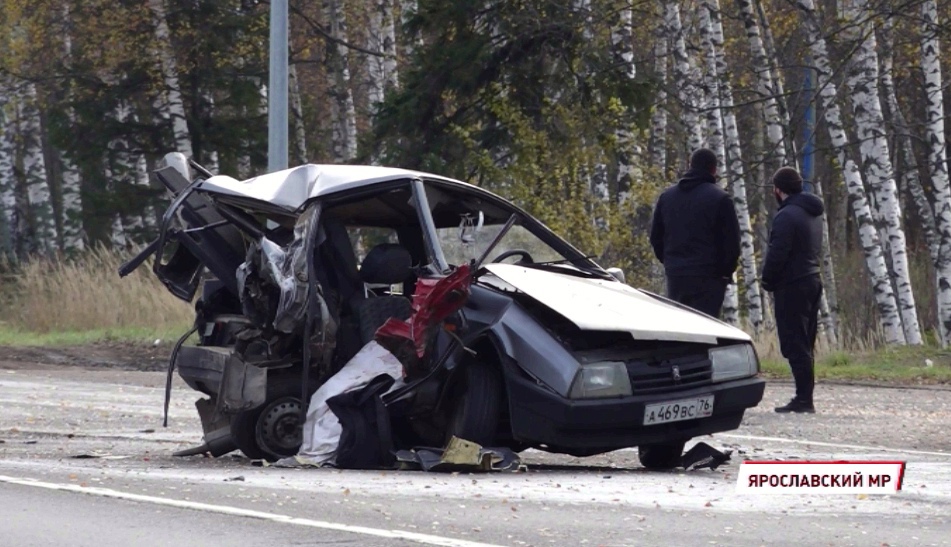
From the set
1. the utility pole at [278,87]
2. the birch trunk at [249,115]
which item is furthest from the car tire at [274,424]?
the birch trunk at [249,115]

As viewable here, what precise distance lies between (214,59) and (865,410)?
64.1ft

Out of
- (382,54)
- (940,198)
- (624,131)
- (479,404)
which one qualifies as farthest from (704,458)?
(382,54)

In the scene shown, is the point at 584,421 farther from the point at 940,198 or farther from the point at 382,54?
the point at 382,54

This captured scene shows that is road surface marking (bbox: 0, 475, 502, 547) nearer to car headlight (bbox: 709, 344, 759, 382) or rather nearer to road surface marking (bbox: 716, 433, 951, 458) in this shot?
car headlight (bbox: 709, 344, 759, 382)

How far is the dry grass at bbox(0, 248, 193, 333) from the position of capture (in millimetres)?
24156

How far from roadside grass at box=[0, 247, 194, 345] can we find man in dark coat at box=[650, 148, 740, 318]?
37.3ft

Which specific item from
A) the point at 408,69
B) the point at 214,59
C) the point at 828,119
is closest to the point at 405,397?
the point at 408,69

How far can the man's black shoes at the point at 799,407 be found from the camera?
42.5ft

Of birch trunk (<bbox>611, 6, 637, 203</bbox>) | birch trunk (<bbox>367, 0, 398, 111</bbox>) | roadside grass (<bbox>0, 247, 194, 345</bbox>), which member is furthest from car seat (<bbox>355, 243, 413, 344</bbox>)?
birch trunk (<bbox>367, 0, 398, 111</bbox>)

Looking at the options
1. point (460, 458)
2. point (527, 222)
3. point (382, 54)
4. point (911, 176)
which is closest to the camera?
point (460, 458)

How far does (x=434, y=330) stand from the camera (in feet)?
29.2

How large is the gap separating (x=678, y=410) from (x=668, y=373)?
206 mm

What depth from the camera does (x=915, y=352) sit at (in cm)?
1866

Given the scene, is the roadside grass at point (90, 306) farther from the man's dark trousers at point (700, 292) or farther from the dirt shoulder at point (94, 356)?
the man's dark trousers at point (700, 292)
